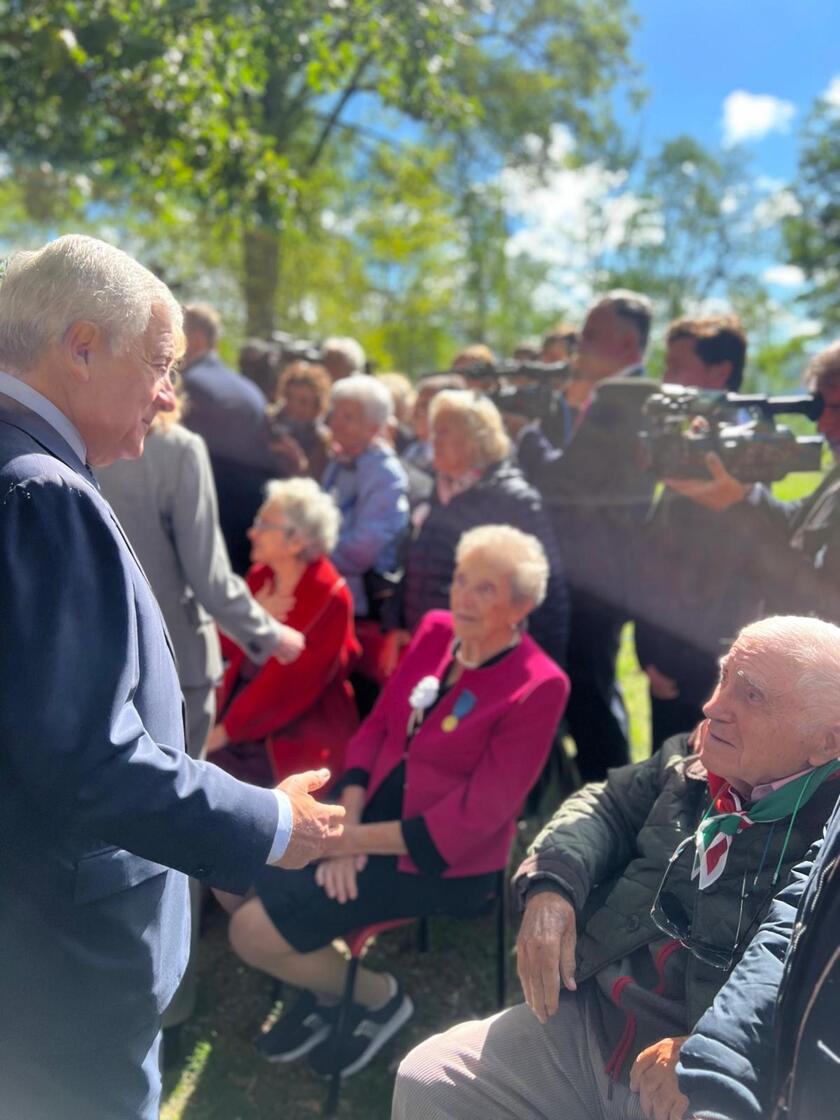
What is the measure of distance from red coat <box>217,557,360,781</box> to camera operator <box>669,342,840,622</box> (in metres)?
1.28

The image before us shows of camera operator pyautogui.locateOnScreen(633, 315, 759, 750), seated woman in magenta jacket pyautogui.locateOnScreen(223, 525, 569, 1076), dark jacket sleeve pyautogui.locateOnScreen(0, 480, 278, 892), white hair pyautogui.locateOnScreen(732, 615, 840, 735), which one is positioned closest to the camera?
dark jacket sleeve pyautogui.locateOnScreen(0, 480, 278, 892)

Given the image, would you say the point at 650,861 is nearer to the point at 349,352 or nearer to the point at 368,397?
the point at 368,397

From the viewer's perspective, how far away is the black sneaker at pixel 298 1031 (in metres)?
2.87

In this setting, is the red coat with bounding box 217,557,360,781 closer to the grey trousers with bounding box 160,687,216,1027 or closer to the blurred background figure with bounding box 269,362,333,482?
the grey trousers with bounding box 160,687,216,1027

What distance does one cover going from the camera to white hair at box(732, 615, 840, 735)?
5.97 ft

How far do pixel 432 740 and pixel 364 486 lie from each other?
5.76ft

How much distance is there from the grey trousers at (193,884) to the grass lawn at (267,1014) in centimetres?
15

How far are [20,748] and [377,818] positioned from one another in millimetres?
1657

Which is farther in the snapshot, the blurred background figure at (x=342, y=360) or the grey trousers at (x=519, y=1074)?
the blurred background figure at (x=342, y=360)

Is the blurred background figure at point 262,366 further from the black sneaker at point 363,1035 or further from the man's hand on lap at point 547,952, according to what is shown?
the man's hand on lap at point 547,952

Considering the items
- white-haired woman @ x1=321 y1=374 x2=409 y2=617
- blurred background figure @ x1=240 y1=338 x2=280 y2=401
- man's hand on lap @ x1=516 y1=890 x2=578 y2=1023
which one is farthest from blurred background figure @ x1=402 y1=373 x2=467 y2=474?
man's hand on lap @ x1=516 y1=890 x2=578 y2=1023

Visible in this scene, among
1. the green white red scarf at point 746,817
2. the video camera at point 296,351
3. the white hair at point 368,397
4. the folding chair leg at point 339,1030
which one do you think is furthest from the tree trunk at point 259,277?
the green white red scarf at point 746,817

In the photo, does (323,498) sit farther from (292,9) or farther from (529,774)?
(292,9)

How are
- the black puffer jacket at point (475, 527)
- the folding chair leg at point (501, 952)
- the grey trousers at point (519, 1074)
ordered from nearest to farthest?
the grey trousers at point (519, 1074) < the folding chair leg at point (501, 952) < the black puffer jacket at point (475, 527)
